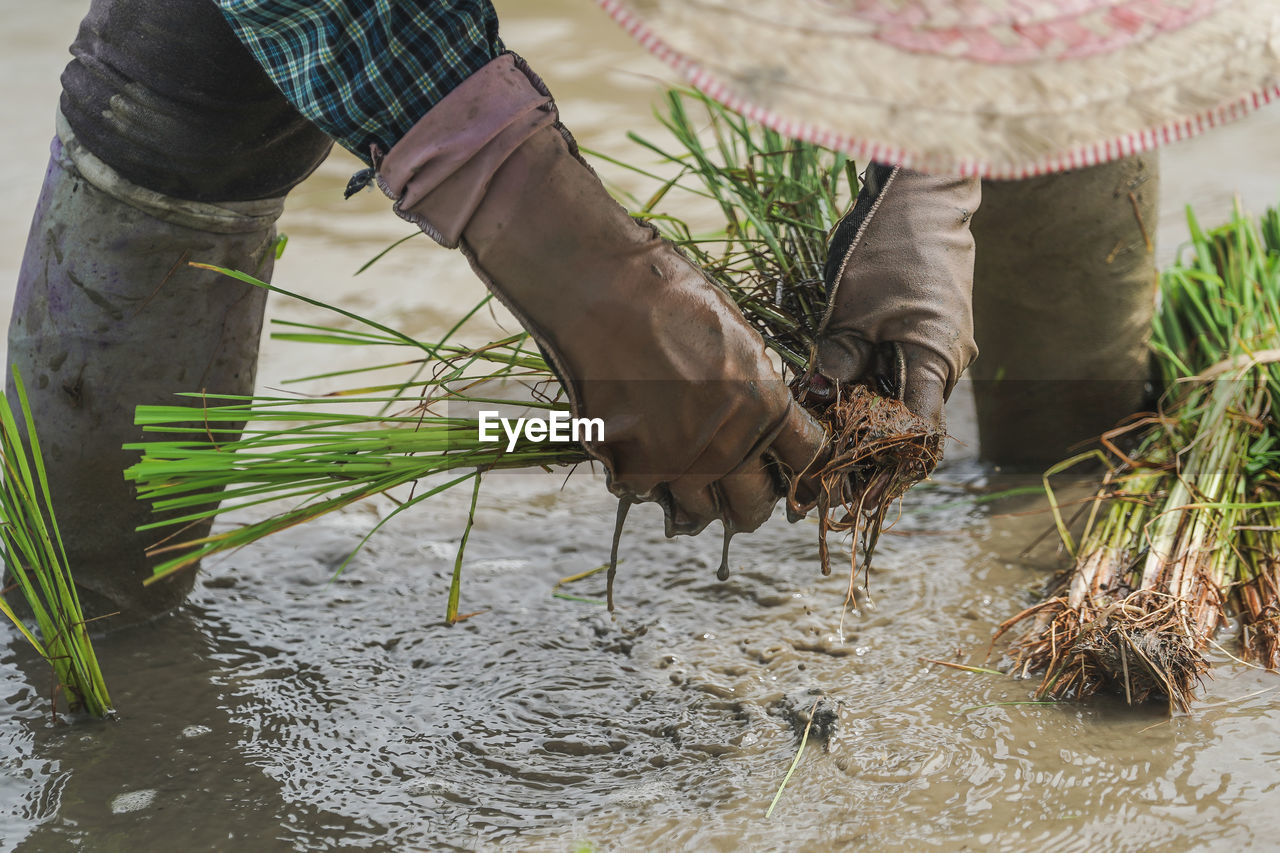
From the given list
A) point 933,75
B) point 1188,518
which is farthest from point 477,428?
point 1188,518

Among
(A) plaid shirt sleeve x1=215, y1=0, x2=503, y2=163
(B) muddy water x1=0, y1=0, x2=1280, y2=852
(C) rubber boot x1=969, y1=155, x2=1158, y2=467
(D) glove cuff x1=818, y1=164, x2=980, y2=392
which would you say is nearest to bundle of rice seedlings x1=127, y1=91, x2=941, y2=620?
(D) glove cuff x1=818, y1=164, x2=980, y2=392

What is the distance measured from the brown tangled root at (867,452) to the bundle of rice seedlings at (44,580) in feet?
3.21

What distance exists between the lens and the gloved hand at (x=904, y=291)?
5.21 feet

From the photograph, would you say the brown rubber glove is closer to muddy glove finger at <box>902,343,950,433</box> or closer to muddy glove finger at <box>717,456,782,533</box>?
muddy glove finger at <box>717,456,782,533</box>

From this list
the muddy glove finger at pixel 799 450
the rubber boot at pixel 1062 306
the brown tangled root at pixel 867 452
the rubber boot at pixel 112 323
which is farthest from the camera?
the rubber boot at pixel 1062 306

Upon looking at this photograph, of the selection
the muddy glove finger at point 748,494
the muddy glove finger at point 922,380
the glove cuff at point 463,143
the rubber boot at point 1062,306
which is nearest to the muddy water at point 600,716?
the rubber boot at point 1062,306

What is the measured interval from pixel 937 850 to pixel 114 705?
3.91ft

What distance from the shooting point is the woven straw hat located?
3.31 feet

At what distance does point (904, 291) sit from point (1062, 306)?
86 cm

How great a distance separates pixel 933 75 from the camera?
1.01 m

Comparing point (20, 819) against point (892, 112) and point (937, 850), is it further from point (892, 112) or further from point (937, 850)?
point (892, 112)

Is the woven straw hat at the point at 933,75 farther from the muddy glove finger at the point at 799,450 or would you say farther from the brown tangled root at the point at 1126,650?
the brown tangled root at the point at 1126,650

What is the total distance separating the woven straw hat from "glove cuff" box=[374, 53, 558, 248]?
218mm

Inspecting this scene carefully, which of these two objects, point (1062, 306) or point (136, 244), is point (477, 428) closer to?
point (136, 244)
